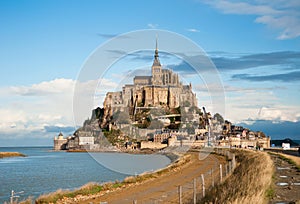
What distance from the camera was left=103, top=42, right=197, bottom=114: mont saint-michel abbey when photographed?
482 feet

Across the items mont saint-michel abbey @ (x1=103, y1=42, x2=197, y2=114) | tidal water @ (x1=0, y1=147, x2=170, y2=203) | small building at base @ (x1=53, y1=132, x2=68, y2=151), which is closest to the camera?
tidal water @ (x1=0, y1=147, x2=170, y2=203)

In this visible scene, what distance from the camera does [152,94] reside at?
147 meters

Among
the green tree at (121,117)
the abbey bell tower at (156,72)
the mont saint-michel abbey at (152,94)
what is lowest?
the green tree at (121,117)

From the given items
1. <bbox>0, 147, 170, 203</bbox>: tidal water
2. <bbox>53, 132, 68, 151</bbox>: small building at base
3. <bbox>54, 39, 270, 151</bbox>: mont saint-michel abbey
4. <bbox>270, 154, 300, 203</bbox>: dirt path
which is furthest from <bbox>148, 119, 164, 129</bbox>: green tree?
<bbox>270, 154, 300, 203</bbox>: dirt path

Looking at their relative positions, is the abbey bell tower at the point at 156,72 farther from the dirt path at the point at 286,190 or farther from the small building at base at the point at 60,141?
the dirt path at the point at 286,190

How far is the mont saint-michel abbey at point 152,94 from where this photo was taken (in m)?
147

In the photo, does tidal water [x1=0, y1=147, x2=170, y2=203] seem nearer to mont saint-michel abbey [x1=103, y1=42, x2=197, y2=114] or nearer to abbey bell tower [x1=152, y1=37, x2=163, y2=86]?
mont saint-michel abbey [x1=103, y1=42, x2=197, y2=114]

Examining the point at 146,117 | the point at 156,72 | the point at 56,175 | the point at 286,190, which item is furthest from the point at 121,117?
the point at 286,190

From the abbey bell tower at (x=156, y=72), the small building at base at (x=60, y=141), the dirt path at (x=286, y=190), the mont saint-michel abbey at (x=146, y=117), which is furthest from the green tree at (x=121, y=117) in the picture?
the dirt path at (x=286, y=190)

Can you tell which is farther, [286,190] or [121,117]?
[121,117]

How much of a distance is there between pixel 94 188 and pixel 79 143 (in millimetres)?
A: 138004

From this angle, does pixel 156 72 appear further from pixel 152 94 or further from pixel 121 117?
pixel 121 117

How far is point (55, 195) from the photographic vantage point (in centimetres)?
1778

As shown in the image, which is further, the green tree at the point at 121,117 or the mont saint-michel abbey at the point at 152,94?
the mont saint-michel abbey at the point at 152,94
